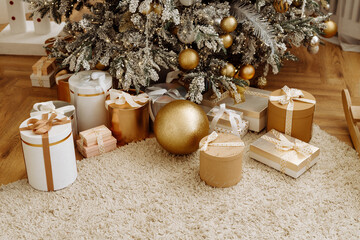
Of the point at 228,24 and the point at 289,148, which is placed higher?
the point at 228,24

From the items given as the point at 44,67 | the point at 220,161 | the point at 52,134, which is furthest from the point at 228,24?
the point at 44,67

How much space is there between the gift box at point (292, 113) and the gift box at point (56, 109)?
0.88 meters

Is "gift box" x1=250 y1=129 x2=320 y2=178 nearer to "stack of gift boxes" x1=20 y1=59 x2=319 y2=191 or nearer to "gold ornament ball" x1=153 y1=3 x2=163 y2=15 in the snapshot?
"stack of gift boxes" x1=20 y1=59 x2=319 y2=191

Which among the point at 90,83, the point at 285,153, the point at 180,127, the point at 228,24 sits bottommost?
the point at 285,153

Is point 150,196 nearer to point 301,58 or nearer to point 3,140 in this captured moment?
point 3,140

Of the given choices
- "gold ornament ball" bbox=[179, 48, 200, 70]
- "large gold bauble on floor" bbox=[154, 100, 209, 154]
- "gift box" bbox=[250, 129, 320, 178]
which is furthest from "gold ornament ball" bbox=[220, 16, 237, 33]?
"gift box" bbox=[250, 129, 320, 178]

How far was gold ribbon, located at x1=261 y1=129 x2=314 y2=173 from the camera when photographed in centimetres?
Result: 173

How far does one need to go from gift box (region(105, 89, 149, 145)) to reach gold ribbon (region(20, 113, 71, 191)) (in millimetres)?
280

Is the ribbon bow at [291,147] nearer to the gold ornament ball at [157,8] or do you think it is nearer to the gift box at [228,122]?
the gift box at [228,122]

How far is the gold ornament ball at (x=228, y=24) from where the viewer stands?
1.90 meters

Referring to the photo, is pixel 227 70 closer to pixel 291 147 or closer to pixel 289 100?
pixel 289 100

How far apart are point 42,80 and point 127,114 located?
809 mm

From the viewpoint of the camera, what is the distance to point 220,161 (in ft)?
5.29

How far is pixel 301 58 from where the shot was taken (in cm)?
283
